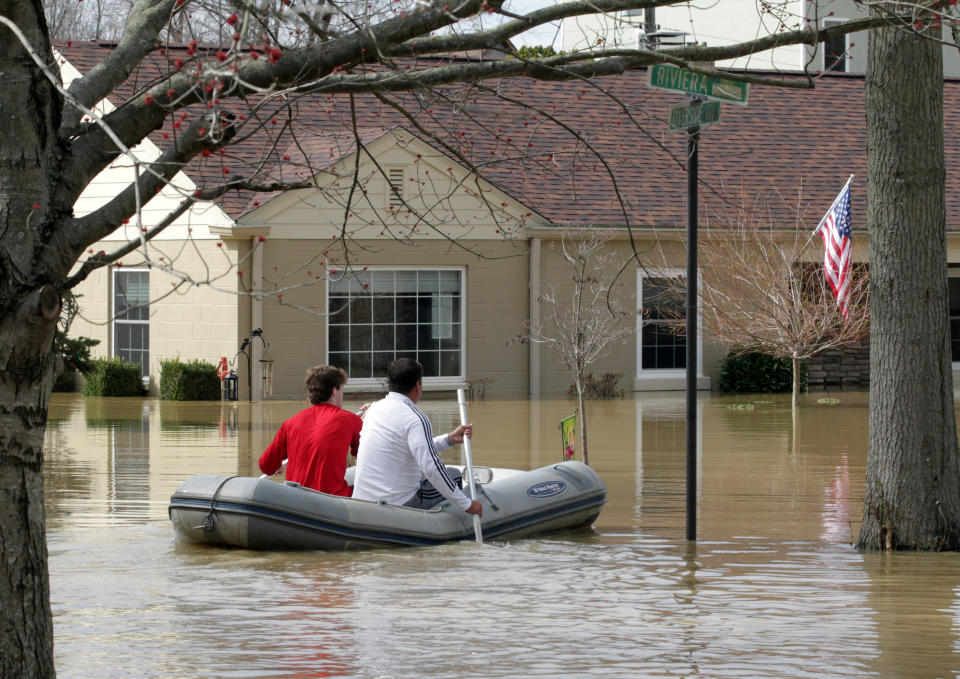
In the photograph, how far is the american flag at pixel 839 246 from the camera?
48.1ft

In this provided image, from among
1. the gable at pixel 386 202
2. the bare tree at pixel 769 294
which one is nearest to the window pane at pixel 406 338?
the gable at pixel 386 202

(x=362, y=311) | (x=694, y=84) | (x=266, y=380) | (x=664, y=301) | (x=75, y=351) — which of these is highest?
(x=694, y=84)

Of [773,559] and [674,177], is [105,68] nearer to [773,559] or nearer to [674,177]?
[773,559]

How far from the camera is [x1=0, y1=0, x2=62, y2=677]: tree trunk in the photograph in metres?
4.18

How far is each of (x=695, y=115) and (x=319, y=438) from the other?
11.4 ft

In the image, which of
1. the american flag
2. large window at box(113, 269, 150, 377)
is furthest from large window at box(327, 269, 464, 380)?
the american flag

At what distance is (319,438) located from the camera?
9.20 m

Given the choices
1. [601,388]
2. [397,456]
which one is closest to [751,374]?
[601,388]

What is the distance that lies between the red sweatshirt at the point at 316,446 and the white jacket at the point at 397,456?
5.4 inches

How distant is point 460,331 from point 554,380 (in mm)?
1792

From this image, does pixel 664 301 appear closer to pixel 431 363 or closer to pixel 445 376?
pixel 445 376

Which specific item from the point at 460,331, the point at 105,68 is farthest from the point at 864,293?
the point at 105,68

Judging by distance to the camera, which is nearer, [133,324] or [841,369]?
[133,324]

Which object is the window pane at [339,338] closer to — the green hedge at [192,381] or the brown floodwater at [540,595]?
the green hedge at [192,381]
